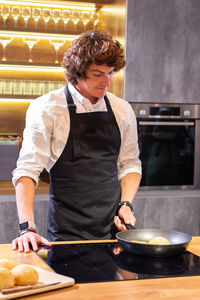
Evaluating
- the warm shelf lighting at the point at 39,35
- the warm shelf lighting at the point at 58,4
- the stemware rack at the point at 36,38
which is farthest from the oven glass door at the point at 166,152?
the warm shelf lighting at the point at 58,4

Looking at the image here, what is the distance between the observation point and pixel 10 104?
162 inches

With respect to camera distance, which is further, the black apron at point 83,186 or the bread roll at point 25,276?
the black apron at point 83,186

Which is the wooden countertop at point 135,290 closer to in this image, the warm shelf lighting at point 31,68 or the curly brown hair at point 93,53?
the curly brown hair at point 93,53

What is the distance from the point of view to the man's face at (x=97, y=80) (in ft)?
6.20

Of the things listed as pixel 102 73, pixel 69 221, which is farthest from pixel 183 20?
pixel 69 221

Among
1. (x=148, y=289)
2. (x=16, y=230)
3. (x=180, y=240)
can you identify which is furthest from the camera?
(x=16, y=230)

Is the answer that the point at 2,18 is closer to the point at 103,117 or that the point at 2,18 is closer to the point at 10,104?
the point at 10,104

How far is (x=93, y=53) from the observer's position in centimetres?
184

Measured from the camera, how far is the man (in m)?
1.86

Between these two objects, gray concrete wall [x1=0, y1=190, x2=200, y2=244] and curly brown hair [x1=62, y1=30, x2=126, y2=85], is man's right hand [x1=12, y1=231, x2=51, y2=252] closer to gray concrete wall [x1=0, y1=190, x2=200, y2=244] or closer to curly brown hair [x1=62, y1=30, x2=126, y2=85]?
curly brown hair [x1=62, y1=30, x2=126, y2=85]

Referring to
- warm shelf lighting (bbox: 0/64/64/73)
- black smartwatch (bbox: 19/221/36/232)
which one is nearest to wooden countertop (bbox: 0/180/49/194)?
warm shelf lighting (bbox: 0/64/64/73)

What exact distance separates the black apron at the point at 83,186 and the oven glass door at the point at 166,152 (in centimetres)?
160

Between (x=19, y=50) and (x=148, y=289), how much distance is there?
3.25 metres

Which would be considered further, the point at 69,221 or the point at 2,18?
the point at 2,18
